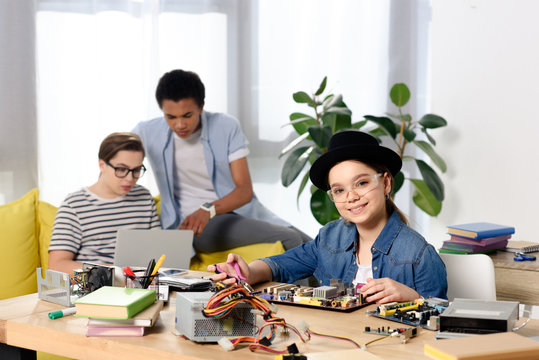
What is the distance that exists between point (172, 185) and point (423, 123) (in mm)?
1521

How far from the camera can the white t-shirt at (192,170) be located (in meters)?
3.52

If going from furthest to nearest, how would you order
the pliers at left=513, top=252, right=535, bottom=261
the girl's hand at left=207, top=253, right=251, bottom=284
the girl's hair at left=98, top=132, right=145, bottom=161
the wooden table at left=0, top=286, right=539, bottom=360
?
the girl's hair at left=98, top=132, right=145, bottom=161 → the pliers at left=513, top=252, right=535, bottom=261 → the girl's hand at left=207, top=253, right=251, bottom=284 → the wooden table at left=0, top=286, right=539, bottom=360

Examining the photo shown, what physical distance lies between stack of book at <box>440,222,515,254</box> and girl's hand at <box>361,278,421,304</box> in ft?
4.16

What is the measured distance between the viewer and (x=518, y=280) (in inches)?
102

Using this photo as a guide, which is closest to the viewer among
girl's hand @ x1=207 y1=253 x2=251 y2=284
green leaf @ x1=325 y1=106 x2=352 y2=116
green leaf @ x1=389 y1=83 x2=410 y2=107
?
girl's hand @ x1=207 y1=253 x2=251 y2=284

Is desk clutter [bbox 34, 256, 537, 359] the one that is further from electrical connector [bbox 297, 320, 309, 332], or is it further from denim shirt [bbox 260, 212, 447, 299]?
denim shirt [bbox 260, 212, 447, 299]

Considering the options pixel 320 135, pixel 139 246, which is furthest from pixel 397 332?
pixel 320 135

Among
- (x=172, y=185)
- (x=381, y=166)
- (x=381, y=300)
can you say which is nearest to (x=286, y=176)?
(x=172, y=185)

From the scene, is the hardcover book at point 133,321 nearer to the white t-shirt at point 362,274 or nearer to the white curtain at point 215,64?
the white t-shirt at point 362,274

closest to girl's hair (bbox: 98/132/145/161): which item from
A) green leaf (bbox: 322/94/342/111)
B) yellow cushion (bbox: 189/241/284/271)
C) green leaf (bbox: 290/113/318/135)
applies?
yellow cushion (bbox: 189/241/284/271)

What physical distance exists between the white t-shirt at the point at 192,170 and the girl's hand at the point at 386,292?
198 centimetres

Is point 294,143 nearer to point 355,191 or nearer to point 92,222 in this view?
point 92,222

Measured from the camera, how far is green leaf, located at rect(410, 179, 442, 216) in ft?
13.0

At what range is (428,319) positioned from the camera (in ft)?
4.70
